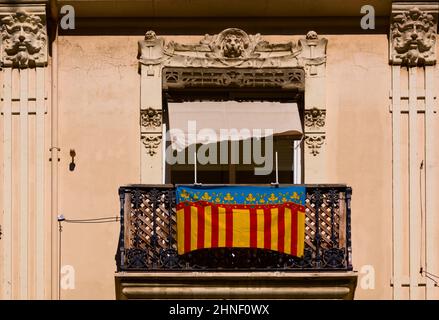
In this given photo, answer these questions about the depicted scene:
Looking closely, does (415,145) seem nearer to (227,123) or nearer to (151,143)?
(227,123)

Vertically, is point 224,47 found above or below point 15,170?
above

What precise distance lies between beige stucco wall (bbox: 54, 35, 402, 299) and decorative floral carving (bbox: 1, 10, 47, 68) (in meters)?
0.34

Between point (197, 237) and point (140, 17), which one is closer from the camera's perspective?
point (197, 237)

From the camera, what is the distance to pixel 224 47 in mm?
18391

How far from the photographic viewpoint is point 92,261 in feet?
58.9

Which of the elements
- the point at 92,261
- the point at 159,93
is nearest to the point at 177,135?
the point at 159,93

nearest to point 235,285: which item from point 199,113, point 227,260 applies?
point 227,260

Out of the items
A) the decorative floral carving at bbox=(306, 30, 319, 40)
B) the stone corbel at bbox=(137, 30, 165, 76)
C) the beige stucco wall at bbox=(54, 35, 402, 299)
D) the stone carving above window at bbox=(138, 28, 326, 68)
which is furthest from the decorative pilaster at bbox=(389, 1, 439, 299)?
the stone corbel at bbox=(137, 30, 165, 76)

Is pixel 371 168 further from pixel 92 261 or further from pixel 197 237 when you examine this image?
pixel 92 261

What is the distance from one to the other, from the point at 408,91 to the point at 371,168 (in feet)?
3.58

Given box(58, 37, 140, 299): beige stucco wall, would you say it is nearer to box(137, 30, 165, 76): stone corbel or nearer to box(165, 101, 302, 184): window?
box(137, 30, 165, 76): stone corbel
